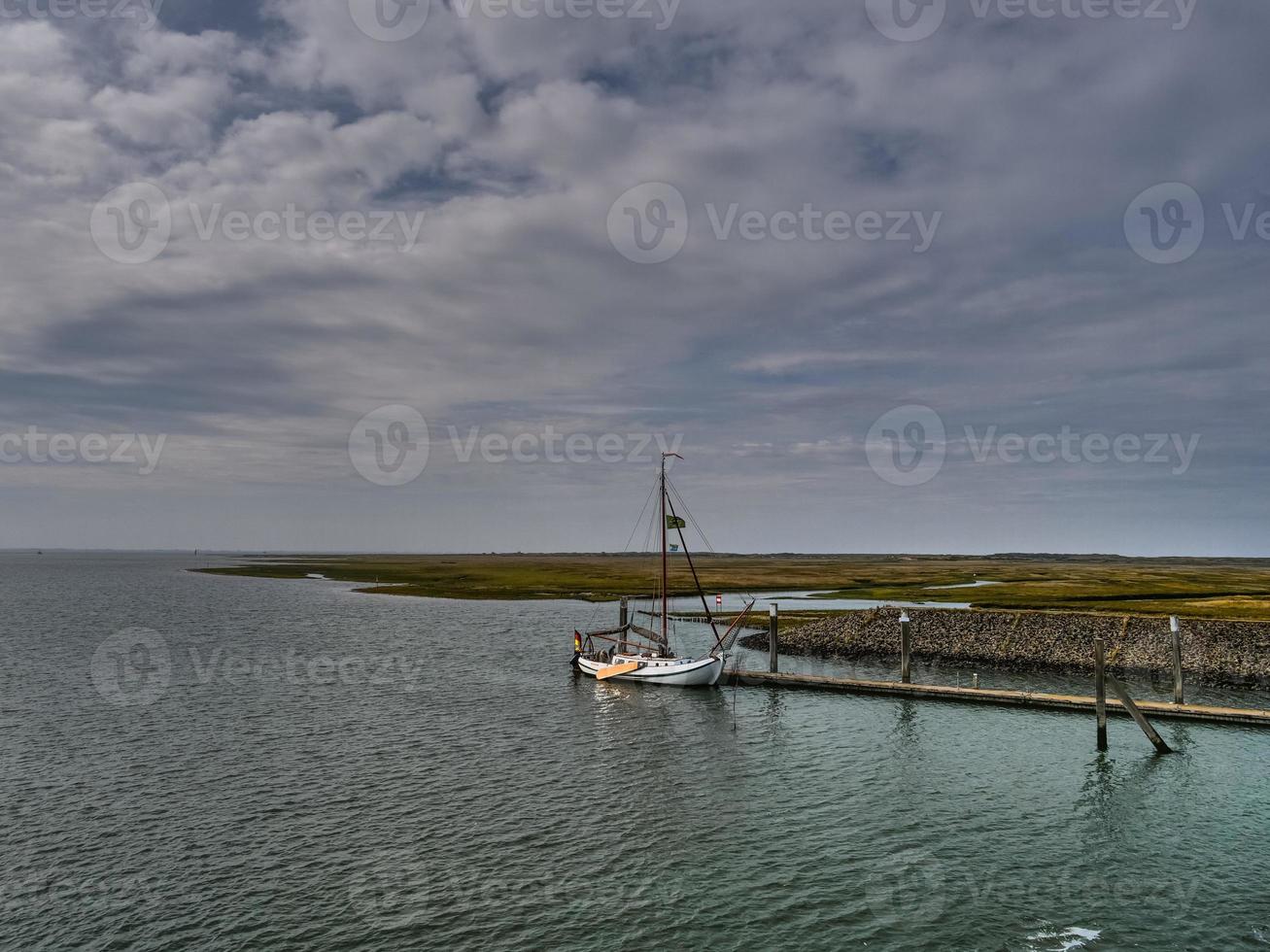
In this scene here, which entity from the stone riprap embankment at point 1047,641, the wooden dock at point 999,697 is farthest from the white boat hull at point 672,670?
the stone riprap embankment at point 1047,641

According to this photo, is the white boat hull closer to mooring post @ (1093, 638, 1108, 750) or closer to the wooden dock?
the wooden dock

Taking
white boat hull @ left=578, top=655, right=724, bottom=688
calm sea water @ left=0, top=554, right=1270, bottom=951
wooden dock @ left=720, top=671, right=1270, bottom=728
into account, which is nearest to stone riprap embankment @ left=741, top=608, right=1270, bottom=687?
wooden dock @ left=720, top=671, right=1270, bottom=728

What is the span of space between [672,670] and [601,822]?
3024cm

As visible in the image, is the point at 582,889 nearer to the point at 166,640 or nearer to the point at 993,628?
the point at 993,628

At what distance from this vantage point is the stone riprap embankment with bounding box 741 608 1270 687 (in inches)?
2318

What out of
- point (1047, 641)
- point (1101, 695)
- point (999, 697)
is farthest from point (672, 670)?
point (1047, 641)

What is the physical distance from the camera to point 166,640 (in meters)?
81.5

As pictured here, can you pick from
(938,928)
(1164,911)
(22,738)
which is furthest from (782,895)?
(22,738)

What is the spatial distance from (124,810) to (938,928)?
3204 centimetres

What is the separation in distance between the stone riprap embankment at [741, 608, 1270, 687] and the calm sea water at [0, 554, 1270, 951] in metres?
18.7

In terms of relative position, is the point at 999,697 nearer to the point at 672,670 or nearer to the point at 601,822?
the point at 672,670

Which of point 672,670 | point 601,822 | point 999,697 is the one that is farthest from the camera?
point 672,670

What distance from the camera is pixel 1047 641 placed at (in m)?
66.9

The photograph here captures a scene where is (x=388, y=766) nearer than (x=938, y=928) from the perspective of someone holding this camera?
No
